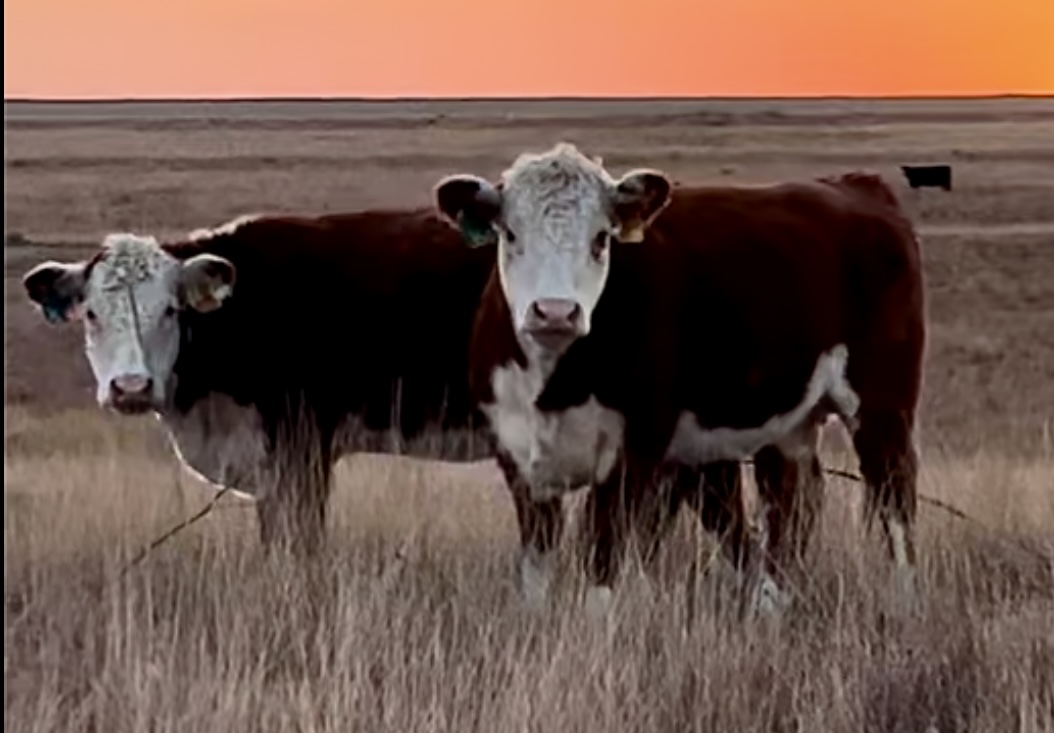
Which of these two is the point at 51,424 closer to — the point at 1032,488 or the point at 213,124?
the point at 1032,488

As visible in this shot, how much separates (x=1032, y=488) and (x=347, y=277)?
9.90ft

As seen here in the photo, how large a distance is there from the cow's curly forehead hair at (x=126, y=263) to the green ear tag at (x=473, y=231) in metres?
1.42

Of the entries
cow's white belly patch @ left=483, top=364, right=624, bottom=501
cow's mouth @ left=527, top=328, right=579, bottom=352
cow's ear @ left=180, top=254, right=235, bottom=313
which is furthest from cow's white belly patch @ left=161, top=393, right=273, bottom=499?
cow's mouth @ left=527, top=328, right=579, bottom=352

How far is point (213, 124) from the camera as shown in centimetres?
8656

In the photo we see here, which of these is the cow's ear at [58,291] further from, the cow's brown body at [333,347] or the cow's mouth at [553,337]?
the cow's mouth at [553,337]

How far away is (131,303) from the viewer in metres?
8.16

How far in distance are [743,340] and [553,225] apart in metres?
1.03

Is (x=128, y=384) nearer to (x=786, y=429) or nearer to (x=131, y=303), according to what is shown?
(x=131, y=303)

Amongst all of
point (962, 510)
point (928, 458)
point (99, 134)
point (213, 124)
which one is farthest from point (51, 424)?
point (213, 124)

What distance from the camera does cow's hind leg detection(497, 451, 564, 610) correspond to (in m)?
7.29

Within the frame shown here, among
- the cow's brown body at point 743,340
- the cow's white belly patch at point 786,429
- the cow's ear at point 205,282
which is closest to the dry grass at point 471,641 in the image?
the cow's brown body at point 743,340

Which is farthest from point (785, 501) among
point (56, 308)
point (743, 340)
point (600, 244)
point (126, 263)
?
point (56, 308)

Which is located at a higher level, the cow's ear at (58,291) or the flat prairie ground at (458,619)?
the cow's ear at (58,291)

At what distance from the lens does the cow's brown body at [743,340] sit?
289 inches
